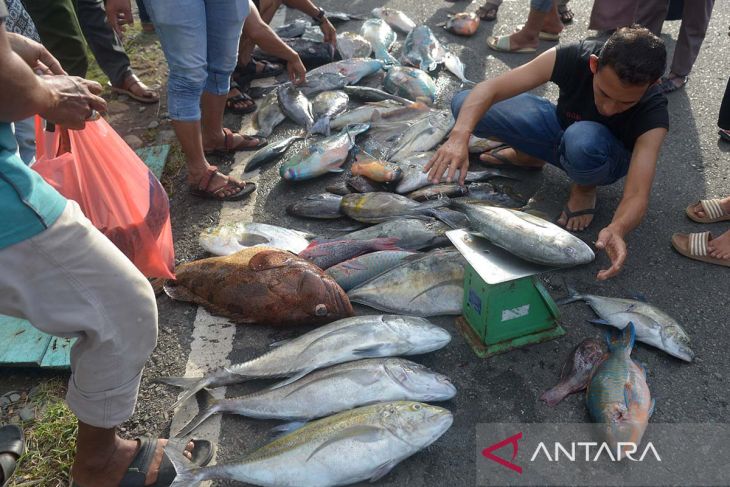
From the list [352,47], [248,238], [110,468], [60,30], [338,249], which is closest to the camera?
[110,468]

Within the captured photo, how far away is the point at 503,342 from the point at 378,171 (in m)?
1.72

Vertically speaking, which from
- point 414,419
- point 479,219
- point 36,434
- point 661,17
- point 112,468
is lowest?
point 36,434

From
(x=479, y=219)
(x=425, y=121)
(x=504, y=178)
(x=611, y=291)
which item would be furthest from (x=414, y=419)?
(x=425, y=121)

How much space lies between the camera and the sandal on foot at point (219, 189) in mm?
4113

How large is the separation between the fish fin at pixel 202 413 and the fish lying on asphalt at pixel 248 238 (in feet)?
3.67

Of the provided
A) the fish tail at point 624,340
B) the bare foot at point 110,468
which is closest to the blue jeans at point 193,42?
the bare foot at point 110,468

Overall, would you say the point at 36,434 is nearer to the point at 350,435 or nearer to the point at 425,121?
the point at 350,435

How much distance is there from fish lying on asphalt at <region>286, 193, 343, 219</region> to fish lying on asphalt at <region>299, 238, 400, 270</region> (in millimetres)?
462

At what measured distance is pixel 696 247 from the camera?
138 inches

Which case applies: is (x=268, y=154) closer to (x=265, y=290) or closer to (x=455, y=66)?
(x=265, y=290)

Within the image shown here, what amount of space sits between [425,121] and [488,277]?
8.04ft

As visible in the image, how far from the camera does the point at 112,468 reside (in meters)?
2.32

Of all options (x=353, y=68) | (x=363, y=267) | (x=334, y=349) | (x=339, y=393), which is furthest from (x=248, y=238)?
(x=353, y=68)

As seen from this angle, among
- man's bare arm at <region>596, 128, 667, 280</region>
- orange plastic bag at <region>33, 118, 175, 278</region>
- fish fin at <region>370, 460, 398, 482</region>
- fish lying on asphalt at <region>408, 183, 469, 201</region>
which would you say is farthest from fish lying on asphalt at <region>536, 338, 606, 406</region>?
orange plastic bag at <region>33, 118, 175, 278</region>
